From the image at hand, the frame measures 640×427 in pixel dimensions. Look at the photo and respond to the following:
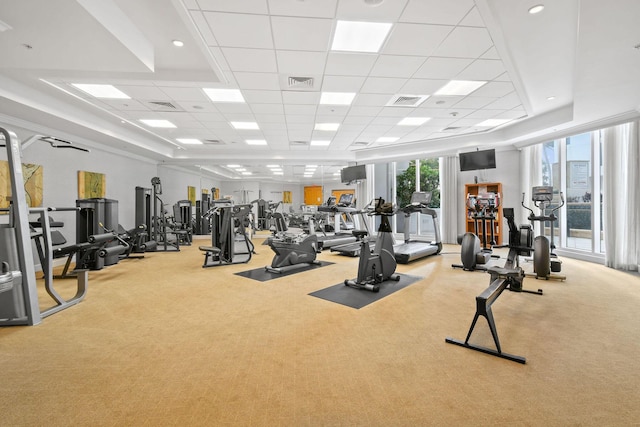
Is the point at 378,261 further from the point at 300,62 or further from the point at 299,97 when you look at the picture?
the point at 299,97

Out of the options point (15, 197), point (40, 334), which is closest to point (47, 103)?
point (15, 197)

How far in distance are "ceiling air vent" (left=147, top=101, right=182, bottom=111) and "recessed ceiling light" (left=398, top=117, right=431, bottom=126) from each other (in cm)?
491

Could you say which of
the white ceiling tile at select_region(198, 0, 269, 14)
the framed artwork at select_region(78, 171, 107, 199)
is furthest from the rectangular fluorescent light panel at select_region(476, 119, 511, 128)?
the framed artwork at select_region(78, 171, 107, 199)

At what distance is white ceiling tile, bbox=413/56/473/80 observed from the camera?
4.02m

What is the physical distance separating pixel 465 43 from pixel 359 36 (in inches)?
52.3

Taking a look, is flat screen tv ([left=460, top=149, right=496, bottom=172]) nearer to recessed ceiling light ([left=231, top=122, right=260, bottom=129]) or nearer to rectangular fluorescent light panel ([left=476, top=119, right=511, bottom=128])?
rectangular fluorescent light panel ([left=476, top=119, right=511, bottom=128])

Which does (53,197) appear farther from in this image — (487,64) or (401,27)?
(487,64)

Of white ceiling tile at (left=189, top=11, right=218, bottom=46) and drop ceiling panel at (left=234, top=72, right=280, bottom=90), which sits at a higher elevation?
drop ceiling panel at (left=234, top=72, right=280, bottom=90)

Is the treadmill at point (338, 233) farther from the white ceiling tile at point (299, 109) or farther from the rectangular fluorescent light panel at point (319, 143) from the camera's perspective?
the white ceiling tile at point (299, 109)

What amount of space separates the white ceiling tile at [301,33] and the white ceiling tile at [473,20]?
1436 millimetres

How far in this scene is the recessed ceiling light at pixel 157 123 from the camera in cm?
678

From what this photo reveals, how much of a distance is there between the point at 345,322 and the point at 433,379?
1125mm

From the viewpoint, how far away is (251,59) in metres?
3.96

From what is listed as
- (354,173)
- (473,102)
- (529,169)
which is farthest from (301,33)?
(529,169)
